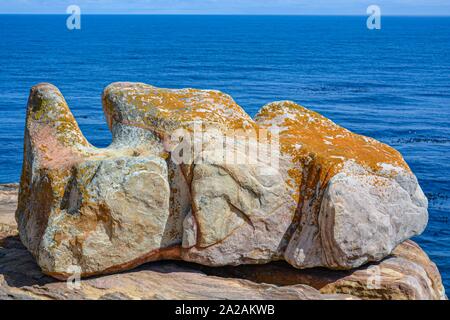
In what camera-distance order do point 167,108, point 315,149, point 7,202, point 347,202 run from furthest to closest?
point 7,202 → point 167,108 → point 315,149 → point 347,202

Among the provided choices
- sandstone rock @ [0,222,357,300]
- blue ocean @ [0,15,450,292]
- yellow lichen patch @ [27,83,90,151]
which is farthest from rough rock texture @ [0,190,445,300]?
blue ocean @ [0,15,450,292]

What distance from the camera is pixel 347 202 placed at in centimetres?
1452

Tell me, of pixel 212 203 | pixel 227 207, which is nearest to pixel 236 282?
pixel 227 207

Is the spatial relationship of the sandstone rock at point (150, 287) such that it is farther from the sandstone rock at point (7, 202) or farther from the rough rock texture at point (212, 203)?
the sandstone rock at point (7, 202)

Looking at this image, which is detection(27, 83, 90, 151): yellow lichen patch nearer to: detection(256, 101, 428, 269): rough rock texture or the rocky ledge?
the rocky ledge

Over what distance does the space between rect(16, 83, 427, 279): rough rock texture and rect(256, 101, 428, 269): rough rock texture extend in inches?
0.9

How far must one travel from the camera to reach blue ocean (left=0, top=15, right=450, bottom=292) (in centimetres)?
5084

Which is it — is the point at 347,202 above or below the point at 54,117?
below

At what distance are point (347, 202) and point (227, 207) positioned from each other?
2.70 meters

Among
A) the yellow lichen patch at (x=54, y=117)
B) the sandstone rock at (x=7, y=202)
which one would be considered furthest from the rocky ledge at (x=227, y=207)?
the sandstone rock at (x=7, y=202)

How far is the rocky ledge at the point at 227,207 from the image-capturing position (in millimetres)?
14844

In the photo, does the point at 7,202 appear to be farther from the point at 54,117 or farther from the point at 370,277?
the point at 370,277

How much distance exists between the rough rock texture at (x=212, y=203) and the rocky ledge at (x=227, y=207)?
2cm

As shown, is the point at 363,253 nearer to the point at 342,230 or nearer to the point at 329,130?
the point at 342,230
